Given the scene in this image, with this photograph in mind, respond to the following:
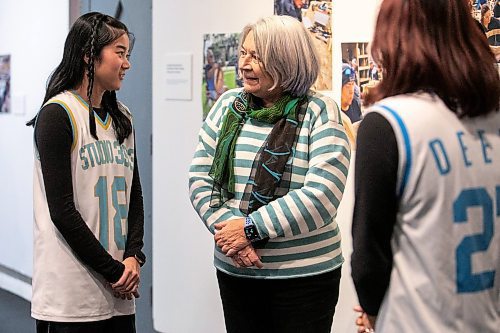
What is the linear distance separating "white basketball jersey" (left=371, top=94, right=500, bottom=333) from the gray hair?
682 millimetres

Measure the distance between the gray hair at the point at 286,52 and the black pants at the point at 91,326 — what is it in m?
0.84

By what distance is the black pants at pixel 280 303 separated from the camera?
1.88 metres

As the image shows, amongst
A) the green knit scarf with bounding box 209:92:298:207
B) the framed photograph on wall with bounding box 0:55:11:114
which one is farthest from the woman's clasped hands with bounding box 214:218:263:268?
the framed photograph on wall with bounding box 0:55:11:114

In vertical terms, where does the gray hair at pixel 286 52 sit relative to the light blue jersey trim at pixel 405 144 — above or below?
above

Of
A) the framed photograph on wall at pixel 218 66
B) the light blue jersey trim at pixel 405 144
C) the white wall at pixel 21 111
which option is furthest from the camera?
the white wall at pixel 21 111

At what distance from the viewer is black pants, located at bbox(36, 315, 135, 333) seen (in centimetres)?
190

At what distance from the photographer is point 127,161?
6.65 ft

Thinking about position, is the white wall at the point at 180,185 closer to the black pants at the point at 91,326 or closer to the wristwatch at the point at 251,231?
the black pants at the point at 91,326

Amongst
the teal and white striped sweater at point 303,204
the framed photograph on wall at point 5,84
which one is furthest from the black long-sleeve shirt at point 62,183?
the framed photograph on wall at point 5,84

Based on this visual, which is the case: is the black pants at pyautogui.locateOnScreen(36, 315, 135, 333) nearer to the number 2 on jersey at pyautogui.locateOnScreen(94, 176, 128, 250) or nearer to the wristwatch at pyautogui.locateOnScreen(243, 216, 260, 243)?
the number 2 on jersey at pyautogui.locateOnScreen(94, 176, 128, 250)

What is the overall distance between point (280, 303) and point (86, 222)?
602mm

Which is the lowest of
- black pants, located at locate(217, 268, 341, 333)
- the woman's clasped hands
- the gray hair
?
black pants, located at locate(217, 268, 341, 333)

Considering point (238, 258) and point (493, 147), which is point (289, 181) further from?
point (493, 147)

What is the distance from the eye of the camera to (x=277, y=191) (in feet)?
6.19
